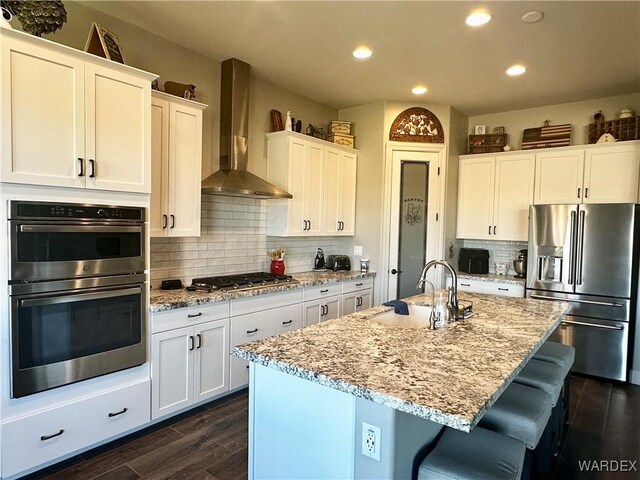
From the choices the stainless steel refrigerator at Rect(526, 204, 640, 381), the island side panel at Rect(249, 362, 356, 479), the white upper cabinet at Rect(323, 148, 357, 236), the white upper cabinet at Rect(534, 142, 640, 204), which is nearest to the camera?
the island side panel at Rect(249, 362, 356, 479)

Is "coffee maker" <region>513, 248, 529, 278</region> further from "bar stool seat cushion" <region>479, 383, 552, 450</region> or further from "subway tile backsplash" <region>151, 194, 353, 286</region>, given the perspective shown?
"bar stool seat cushion" <region>479, 383, 552, 450</region>

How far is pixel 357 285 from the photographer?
443 centimetres

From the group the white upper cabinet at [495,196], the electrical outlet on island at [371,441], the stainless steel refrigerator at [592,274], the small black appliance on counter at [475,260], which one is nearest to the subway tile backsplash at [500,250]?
the small black appliance on counter at [475,260]

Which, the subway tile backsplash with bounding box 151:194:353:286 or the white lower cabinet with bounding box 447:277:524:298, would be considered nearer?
the subway tile backsplash with bounding box 151:194:353:286

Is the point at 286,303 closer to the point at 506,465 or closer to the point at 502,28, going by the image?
the point at 506,465

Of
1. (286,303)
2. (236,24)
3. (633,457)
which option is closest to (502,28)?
(236,24)

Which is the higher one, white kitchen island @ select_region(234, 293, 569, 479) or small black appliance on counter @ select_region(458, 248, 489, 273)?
small black appliance on counter @ select_region(458, 248, 489, 273)

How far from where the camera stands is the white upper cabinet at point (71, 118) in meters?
1.98

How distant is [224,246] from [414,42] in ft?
7.80

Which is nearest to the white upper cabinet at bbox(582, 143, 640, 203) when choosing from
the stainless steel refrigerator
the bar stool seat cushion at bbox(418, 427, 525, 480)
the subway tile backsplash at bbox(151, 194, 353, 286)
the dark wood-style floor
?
the stainless steel refrigerator

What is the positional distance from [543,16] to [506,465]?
274cm

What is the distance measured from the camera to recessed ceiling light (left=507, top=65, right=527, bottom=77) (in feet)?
11.4

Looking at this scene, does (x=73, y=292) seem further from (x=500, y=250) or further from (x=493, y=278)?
(x=500, y=250)

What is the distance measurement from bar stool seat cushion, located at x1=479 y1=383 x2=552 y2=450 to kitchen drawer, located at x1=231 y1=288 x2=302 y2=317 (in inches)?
76.9
